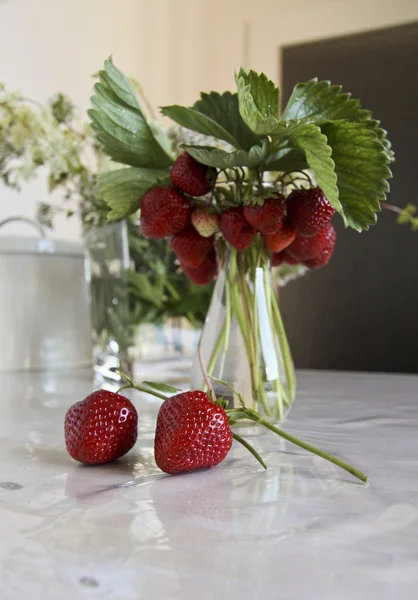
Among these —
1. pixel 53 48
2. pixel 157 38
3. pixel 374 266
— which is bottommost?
pixel 374 266

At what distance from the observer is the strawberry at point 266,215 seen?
0.59 m

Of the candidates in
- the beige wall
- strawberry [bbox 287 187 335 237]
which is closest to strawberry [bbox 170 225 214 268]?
strawberry [bbox 287 187 335 237]

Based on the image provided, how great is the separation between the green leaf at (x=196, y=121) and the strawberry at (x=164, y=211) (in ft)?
0.22

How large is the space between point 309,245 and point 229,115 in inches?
6.0

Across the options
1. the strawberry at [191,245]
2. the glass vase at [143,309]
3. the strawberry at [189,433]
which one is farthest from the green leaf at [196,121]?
the glass vase at [143,309]

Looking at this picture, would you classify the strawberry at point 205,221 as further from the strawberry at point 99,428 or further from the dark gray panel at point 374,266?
the dark gray panel at point 374,266

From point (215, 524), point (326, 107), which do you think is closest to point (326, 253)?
point (326, 107)

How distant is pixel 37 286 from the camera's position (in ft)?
4.17

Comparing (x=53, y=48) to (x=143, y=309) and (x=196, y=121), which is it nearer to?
(x=143, y=309)

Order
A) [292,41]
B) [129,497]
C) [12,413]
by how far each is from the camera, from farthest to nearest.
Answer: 1. [292,41]
2. [12,413]
3. [129,497]

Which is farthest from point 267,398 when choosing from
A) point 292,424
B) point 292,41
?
point 292,41

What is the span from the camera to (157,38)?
2.43 m

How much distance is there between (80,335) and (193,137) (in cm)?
63

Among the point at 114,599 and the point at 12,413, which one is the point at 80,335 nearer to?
the point at 12,413
